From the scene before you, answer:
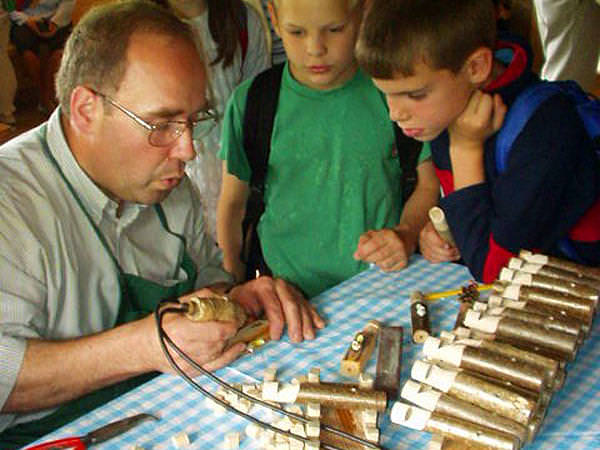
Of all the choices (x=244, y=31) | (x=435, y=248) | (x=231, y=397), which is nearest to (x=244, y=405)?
(x=231, y=397)

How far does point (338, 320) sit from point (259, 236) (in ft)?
3.18

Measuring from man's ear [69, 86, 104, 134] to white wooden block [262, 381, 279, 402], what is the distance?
89 cm

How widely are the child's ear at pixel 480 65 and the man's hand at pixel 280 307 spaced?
859mm

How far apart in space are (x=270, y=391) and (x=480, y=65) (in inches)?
47.4

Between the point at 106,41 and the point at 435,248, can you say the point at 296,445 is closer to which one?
the point at 435,248

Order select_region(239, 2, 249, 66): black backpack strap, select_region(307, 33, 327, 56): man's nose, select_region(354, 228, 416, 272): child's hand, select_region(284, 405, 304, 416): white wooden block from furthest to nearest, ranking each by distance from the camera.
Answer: select_region(239, 2, 249, 66): black backpack strap
select_region(307, 33, 327, 56): man's nose
select_region(354, 228, 416, 272): child's hand
select_region(284, 405, 304, 416): white wooden block

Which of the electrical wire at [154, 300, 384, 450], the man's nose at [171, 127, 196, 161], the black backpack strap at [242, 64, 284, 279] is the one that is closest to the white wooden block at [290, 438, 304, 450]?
the electrical wire at [154, 300, 384, 450]

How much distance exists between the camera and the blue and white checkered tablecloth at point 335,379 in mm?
1389

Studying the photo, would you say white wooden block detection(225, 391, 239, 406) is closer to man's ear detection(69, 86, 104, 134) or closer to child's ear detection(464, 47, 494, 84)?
man's ear detection(69, 86, 104, 134)

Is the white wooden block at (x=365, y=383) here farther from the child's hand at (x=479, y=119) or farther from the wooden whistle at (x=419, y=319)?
the child's hand at (x=479, y=119)

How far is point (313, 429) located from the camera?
1.34 metres

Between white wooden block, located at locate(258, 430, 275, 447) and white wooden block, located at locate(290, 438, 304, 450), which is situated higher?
white wooden block, located at locate(290, 438, 304, 450)

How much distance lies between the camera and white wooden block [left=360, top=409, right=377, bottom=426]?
1366 millimetres

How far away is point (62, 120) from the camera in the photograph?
1.92 m
